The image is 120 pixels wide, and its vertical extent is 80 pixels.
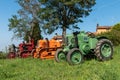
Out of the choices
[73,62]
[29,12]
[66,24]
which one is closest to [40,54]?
[73,62]

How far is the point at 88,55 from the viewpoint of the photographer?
749 inches

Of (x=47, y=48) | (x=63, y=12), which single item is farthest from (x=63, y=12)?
(x=47, y=48)

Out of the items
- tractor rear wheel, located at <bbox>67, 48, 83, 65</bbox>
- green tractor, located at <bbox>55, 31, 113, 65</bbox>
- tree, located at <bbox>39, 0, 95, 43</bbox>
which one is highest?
tree, located at <bbox>39, 0, 95, 43</bbox>

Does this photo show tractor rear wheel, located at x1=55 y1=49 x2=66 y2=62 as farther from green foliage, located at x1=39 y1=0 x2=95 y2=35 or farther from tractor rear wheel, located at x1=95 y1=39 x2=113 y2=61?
green foliage, located at x1=39 y1=0 x2=95 y2=35

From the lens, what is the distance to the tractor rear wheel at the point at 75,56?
1691cm

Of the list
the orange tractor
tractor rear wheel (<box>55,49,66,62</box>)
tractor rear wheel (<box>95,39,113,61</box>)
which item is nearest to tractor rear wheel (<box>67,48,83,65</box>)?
tractor rear wheel (<box>95,39,113,61</box>)

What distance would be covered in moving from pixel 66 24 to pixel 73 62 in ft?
99.9

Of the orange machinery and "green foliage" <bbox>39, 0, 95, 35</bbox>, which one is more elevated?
"green foliage" <bbox>39, 0, 95, 35</bbox>

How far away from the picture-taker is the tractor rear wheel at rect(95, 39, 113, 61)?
17469 millimetres

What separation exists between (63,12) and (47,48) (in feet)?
80.2

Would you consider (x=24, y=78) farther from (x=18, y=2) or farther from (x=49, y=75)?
(x=18, y=2)

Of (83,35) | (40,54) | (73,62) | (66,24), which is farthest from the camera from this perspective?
(66,24)

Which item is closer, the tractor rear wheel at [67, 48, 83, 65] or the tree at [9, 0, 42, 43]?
the tractor rear wheel at [67, 48, 83, 65]

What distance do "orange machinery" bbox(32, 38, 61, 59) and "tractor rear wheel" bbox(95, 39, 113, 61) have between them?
6152 millimetres
